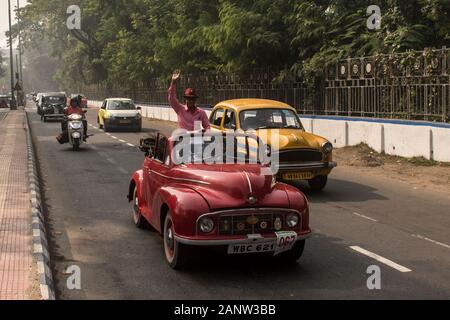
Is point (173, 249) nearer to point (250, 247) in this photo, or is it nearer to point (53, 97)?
point (250, 247)

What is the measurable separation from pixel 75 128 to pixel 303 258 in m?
13.9

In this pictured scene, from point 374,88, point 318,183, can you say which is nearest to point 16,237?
point 318,183

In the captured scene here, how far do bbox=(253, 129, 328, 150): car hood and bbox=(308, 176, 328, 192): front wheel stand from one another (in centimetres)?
71

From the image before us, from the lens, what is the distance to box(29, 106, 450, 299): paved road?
226 inches

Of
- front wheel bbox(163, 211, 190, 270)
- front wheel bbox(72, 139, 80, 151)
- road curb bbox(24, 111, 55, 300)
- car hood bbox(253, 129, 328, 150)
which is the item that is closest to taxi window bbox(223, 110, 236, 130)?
car hood bbox(253, 129, 328, 150)

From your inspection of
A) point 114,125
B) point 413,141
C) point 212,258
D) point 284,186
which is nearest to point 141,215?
point 212,258

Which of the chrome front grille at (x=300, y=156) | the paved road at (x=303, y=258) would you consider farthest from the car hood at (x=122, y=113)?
the chrome front grille at (x=300, y=156)

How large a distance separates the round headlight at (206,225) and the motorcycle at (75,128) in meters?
14.1

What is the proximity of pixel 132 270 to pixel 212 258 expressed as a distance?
100 cm

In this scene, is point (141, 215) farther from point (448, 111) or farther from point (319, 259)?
point (448, 111)

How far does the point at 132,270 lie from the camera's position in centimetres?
647

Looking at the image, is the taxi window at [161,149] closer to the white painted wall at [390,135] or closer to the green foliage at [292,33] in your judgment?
the white painted wall at [390,135]

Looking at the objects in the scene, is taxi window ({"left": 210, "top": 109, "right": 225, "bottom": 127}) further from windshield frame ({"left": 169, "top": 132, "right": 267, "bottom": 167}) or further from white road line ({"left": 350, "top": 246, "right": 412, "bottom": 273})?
white road line ({"left": 350, "top": 246, "right": 412, "bottom": 273})

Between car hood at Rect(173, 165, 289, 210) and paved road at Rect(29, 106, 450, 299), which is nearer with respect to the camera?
paved road at Rect(29, 106, 450, 299)
